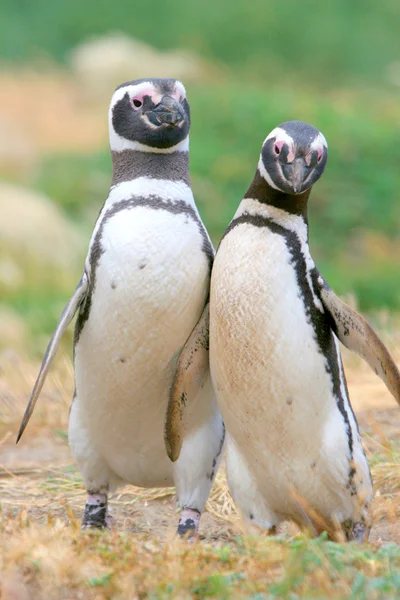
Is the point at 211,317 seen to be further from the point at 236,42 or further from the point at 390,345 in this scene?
the point at 236,42

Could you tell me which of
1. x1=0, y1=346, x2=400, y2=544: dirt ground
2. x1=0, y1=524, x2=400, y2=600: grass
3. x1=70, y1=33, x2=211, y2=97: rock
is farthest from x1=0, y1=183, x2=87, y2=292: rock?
x1=0, y1=524, x2=400, y2=600: grass

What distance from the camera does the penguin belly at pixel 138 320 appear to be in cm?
358

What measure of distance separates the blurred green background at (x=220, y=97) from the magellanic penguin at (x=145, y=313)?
29.5 feet

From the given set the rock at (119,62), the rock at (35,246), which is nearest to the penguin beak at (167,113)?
the rock at (35,246)

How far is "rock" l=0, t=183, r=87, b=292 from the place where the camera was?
12.3m

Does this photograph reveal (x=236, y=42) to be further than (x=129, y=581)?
Yes

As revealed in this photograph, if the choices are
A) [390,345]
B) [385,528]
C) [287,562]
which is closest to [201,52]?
[390,345]

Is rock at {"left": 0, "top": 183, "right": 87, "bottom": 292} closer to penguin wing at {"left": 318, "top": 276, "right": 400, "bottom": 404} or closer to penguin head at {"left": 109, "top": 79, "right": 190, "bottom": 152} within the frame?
penguin head at {"left": 109, "top": 79, "right": 190, "bottom": 152}

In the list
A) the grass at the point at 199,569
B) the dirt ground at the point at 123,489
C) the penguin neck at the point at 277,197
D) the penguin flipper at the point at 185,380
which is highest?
the penguin neck at the point at 277,197

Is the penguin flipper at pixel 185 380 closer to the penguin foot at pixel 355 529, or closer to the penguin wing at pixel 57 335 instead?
the penguin wing at pixel 57 335

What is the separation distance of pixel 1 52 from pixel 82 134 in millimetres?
2602

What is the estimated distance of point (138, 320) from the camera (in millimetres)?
3605

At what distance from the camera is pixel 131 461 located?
3.91 m

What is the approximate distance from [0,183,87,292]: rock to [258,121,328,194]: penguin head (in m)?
8.81
